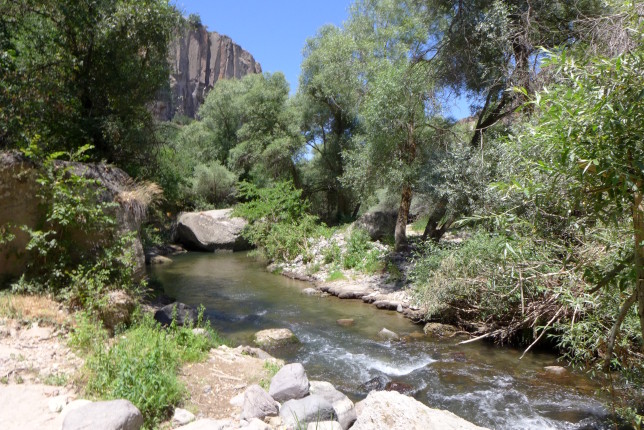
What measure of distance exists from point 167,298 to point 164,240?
13285 mm

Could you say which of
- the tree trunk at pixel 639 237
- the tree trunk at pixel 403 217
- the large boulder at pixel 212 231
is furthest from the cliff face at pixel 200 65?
the tree trunk at pixel 639 237

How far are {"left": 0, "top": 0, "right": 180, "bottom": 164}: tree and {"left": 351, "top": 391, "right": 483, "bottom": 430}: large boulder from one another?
909 cm

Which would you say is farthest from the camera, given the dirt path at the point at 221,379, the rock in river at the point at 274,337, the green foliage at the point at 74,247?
the rock in river at the point at 274,337

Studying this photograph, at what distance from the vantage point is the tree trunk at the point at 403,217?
49.2 feet

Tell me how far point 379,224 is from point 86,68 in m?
11.4

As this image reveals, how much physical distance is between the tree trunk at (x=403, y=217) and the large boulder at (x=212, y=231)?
992cm

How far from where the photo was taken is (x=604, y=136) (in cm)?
295

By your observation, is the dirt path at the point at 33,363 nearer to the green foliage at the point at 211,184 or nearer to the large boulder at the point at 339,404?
the large boulder at the point at 339,404

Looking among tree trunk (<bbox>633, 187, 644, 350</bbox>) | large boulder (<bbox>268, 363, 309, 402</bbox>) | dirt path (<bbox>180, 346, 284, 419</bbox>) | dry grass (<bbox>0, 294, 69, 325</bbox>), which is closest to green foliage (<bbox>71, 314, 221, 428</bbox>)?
dirt path (<bbox>180, 346, 284, 419</bbox>)

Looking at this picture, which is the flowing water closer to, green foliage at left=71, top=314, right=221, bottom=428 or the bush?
the bush

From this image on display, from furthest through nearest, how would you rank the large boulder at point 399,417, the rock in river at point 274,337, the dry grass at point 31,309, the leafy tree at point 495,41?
1. the leafy tree at point 495,41
2. the rock in river at point 274,337
3. the dry grass at point 31,309
4. the large boulder at point 399,417

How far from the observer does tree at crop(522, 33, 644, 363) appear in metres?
2.87

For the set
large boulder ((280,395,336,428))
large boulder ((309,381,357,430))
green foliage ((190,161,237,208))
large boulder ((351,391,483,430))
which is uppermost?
green foliage ((190,161,237,208))

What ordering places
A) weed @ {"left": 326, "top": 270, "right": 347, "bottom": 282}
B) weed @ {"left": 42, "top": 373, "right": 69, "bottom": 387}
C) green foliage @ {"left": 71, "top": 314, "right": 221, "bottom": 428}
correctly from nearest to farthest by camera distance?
green foliage @ {"left": 71, "top": 314, "right": 221, "bottom": 428}, weed @ {"left": 42, "top": 373, "right": 69, "bottom": 387}, weed @ {"left": 326, "top": 270, "right": 347, "bottom": 282}
